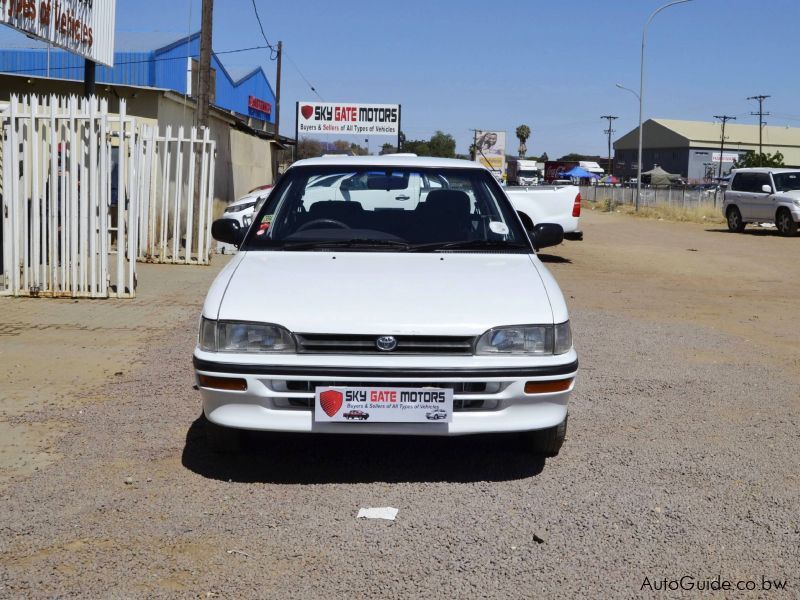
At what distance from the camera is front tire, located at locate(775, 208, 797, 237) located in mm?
24922

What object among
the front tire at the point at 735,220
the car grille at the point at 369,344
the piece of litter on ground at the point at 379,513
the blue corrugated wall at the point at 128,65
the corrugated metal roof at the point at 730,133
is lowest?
the piece of litter on ground at the point at 379,513

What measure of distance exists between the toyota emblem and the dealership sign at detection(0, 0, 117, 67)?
8.22m

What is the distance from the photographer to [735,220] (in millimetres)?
27656

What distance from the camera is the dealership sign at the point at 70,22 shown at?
11352mm

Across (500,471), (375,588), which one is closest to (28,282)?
(500,471)

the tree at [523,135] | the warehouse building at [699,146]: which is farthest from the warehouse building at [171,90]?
the warehouse building at [699,146]

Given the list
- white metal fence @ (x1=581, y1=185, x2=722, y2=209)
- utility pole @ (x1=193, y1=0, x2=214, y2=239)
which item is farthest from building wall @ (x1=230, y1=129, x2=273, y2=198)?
white metal fence @ (x1=581, y1=185, x2=722, y2=209)

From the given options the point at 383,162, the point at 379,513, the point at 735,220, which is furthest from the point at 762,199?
the point at 379,513

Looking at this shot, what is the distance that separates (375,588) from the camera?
11.5 ft

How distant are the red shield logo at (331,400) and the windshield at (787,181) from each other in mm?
23691

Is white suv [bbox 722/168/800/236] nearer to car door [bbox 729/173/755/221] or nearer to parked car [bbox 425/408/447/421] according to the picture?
car door [bbox 729/173/755/221]

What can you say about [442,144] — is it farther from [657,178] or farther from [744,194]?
[744,194]

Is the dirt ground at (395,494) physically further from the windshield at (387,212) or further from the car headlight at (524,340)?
the windshield at (387,212)

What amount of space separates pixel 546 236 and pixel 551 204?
37.3ft
